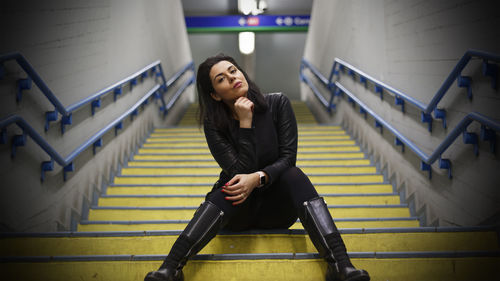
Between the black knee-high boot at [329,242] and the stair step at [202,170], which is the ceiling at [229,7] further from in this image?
the black knee-high boot at [329,242]

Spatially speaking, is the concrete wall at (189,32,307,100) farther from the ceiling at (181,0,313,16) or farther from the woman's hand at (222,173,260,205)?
the woman's hand at (222,173,260,205)

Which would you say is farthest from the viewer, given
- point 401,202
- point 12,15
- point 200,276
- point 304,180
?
point 401,202

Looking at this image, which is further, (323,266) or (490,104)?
(490,104)

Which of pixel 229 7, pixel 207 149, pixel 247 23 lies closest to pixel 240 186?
pixel 207 149

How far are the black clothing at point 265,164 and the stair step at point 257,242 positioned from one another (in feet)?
0.29

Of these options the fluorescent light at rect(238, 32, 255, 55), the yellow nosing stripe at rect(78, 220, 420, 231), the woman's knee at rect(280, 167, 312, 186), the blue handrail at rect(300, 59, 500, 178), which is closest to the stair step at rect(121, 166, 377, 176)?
the blue handrail at rect(300, 59, 500, 178)

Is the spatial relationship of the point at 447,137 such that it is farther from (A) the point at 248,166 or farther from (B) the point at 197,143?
(B) the point at 197,143

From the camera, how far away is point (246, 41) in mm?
11242

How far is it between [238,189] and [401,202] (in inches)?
73.9

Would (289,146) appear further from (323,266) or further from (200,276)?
(200,276)

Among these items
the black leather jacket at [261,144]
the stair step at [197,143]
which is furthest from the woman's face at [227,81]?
the stair step at [197,143]

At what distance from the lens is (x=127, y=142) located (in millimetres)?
4109

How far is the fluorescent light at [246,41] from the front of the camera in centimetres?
1109

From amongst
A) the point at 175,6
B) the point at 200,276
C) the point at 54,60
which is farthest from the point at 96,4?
the point at 175,6
